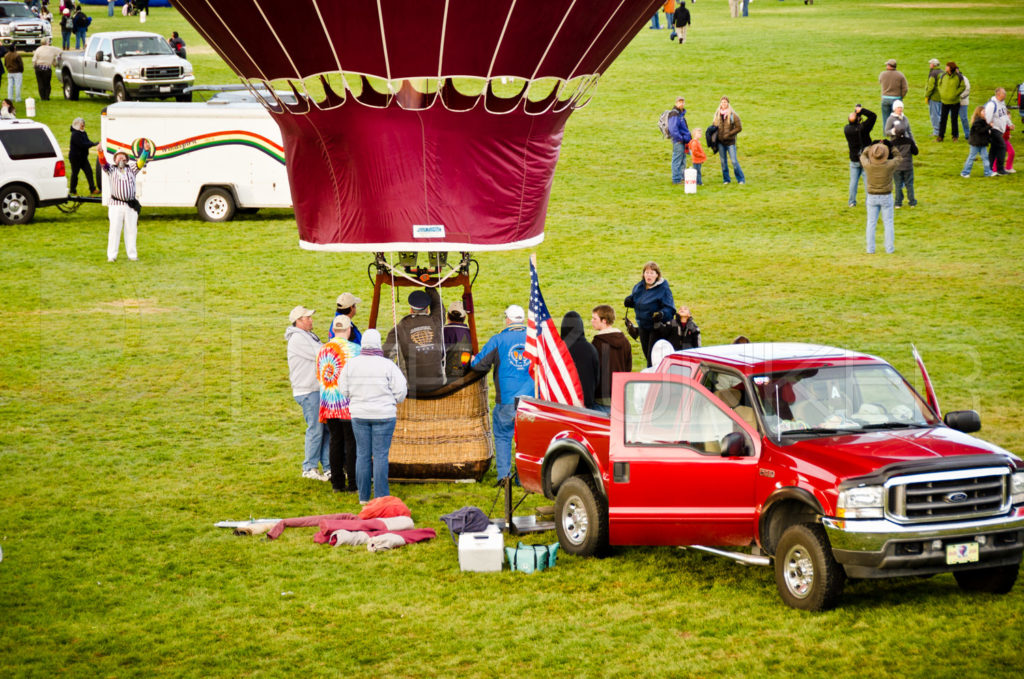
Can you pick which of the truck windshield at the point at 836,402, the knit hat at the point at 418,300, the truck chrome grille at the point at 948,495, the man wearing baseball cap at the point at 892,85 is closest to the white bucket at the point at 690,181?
the man wearing baseball cap at the point at 892,85

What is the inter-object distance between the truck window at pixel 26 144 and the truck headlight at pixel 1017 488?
24.9m

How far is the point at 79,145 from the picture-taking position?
1282 inches

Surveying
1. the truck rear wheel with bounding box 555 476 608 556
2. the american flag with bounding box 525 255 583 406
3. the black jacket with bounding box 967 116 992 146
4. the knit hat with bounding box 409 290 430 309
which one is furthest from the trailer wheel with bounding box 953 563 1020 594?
the black jacket with bounding box 967 116 992 146

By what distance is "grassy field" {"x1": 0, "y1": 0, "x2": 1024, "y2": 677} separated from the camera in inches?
374

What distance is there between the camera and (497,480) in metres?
14.2

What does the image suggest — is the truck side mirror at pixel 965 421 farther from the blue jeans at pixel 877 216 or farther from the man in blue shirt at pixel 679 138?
the man in blue shirt at pixel 679 138

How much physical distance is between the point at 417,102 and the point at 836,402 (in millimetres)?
6233

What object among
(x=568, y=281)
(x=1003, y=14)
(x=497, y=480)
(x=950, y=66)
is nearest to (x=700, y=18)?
(x=1003, y=14)

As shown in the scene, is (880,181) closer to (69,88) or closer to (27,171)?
(27,171)

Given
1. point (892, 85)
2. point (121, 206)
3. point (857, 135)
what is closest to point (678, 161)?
point (857, 135)

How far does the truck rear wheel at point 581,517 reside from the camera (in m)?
11.2

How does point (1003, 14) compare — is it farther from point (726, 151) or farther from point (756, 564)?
point (756, 564)

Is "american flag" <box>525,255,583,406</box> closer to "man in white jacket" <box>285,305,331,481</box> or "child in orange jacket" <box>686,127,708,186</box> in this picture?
"man in white jacket" <box>285,305,331,481</box>

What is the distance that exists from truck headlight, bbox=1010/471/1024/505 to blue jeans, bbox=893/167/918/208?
2022cm
